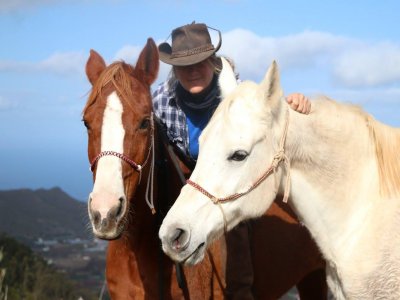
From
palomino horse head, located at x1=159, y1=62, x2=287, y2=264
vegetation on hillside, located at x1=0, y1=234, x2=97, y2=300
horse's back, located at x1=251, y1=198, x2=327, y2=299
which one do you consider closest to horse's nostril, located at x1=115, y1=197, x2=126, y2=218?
palomino horse head, located at x1=159, y1=62, x2=287, y2=264

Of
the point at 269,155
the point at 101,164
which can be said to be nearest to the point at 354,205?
the point at 269,155

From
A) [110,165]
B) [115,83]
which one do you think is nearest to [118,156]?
[110,165]

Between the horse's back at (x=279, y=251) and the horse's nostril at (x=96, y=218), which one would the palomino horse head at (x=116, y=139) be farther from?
the horse's back at (x=279, y=251)

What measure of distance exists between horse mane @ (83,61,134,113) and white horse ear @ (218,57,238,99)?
3.06ft

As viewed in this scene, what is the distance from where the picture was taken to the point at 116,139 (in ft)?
13.9

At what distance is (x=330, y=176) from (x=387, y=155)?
0.45 metres

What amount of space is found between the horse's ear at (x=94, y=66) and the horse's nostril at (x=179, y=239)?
72.8 inches

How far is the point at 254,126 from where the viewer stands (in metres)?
3.82

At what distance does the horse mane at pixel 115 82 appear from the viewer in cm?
445

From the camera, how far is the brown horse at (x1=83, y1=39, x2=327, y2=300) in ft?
13.5

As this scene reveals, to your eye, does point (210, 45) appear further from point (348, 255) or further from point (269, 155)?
point (348, 255)

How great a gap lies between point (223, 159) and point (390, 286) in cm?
141

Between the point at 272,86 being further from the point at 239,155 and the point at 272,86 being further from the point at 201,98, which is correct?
the point at 201,98

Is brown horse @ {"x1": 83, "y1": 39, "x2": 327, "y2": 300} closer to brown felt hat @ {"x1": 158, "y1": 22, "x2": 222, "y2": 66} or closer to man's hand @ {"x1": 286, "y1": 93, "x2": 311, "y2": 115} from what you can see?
brown felt hat @ {"x1": 158, "y1": 22, "x2": 222, "y2": 66}
